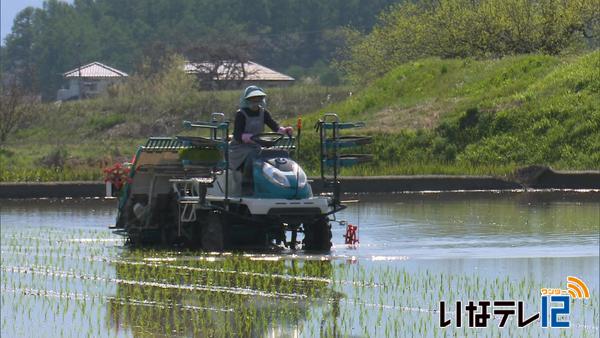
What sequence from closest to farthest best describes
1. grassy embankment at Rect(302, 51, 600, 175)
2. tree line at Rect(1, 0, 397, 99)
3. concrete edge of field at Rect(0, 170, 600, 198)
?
concrete edge of field at Rect(0, 170, 600, 198) < grassy embankment at Rect(302, 51, 600, 175) < tree line at Rect(1, 0, 397, 99)

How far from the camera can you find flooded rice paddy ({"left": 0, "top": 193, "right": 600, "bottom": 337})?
13523 millimetres

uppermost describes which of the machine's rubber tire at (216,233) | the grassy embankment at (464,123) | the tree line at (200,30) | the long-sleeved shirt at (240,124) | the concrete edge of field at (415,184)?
the tree line at (200,30)

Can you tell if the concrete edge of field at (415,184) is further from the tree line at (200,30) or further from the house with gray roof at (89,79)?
the tree line at (200,30)

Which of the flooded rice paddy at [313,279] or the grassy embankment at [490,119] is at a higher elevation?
the grassy embankment at [490,119]

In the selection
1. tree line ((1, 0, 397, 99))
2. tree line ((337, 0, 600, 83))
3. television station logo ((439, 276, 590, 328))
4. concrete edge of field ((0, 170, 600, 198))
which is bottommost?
television station logo ((439, 276, 590, 328))

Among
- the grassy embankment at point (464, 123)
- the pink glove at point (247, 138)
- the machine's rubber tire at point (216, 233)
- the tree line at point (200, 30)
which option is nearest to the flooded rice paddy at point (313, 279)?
the machine's rubber tire at point (216, 233)

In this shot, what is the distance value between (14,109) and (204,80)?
36054 mm

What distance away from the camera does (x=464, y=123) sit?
38.3 m

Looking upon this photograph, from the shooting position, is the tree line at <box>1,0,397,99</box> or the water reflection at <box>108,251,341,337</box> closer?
the water reflection at <box>108,251,341,337</box>

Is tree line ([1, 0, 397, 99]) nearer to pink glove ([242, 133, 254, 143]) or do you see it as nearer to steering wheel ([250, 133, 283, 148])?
steering wheel ([250, 133, 283, 148])

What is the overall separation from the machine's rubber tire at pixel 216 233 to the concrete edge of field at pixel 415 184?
36.5ft

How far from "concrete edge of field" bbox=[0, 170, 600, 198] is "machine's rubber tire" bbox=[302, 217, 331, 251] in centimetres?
1101

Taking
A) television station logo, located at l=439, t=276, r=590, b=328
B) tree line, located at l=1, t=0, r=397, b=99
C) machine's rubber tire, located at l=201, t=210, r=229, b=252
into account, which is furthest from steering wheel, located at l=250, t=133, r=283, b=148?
tree line, located at l=1, t=0, r=397, b=99

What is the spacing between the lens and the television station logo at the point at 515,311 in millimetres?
13125
